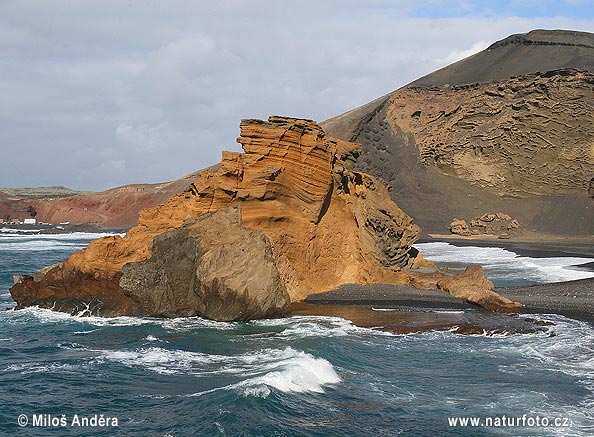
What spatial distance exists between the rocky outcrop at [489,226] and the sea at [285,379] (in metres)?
50.8

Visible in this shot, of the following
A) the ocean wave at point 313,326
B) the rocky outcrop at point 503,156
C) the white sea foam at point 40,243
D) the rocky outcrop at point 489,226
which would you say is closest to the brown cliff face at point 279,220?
the ocean wave at point 313,326

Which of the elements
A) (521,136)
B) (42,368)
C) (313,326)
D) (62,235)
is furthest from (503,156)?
(42,368)

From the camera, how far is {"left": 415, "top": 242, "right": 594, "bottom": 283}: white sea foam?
35.0 m

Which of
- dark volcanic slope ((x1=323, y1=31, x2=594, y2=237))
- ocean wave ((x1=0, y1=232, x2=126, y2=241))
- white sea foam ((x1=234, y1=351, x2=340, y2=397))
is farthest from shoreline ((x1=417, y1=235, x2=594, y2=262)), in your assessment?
ocean wave ((x1=0, y1=232, x2=126, y2=241))

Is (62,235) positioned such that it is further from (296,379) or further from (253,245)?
(296,379)

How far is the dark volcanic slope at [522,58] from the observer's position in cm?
8362

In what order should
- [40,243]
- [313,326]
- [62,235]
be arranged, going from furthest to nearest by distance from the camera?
[62,235] < [40,243] < [313,326]

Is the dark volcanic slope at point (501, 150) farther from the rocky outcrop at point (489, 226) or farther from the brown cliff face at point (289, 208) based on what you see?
the brown cliff face at point (289, 208)

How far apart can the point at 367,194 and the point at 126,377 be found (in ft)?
58.4

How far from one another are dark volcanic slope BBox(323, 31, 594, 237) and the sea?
2156 inches

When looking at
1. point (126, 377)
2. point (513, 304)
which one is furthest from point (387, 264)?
point (126, 377)

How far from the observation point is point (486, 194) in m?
76.7

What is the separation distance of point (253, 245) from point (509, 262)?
27.9 meters

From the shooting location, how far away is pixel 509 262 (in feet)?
145
